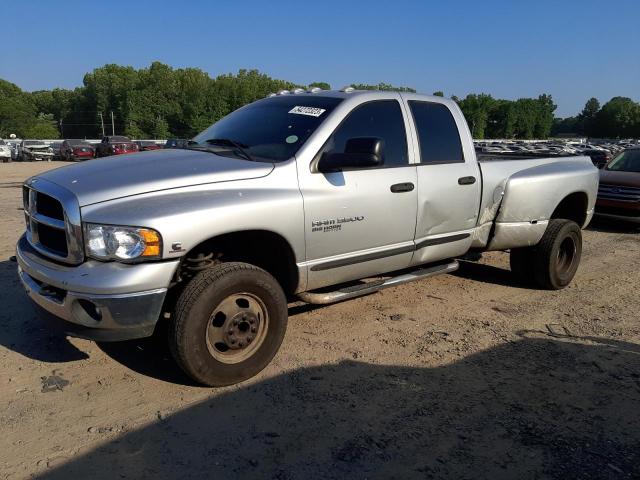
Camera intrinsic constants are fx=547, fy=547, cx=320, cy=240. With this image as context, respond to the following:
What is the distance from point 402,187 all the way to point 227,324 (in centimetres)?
180

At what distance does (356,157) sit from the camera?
12.8ft

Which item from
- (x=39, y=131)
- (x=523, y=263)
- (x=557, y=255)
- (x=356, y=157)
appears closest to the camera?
(x=356, y=157)

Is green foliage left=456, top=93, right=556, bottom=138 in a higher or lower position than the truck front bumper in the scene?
higher

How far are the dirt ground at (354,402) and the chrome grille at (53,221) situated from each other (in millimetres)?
511

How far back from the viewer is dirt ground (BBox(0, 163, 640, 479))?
111 inches

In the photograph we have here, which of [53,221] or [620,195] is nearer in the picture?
[53,221]

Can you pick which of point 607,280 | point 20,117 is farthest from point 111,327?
point 20,117

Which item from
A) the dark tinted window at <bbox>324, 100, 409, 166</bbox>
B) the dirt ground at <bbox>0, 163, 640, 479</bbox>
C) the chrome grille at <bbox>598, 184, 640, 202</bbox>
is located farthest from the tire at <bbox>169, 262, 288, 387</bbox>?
the chrome grille at <bbox>598, 184, 640, 202</bbox>

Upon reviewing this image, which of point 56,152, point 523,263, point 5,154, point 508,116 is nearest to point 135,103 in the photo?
point 56,152

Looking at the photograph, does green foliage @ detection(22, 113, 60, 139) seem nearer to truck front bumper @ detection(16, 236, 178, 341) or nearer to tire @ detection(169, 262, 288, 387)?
truck front bumper @ detection(16, 236, 178, 341)

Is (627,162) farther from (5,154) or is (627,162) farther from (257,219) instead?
(5,154)

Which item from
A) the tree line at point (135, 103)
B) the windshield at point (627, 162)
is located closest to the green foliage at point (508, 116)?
the tree line at point (135, 103)

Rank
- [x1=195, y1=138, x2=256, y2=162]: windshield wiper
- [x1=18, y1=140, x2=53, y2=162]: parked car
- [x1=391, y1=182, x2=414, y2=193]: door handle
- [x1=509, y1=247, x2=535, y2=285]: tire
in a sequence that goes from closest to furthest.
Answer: [x1=195, y1=138, x2=256, y2=162]: windshield wiper → [x1=391, y1=182, x2=414, y2=193]: door handle → [x1=509, y1=247, x2=535, y2=285]: tire → [x1=18, y1=140, x2=53, y2=162]: parked car

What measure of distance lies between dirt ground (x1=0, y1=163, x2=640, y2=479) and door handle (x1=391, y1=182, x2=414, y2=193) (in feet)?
3.95
